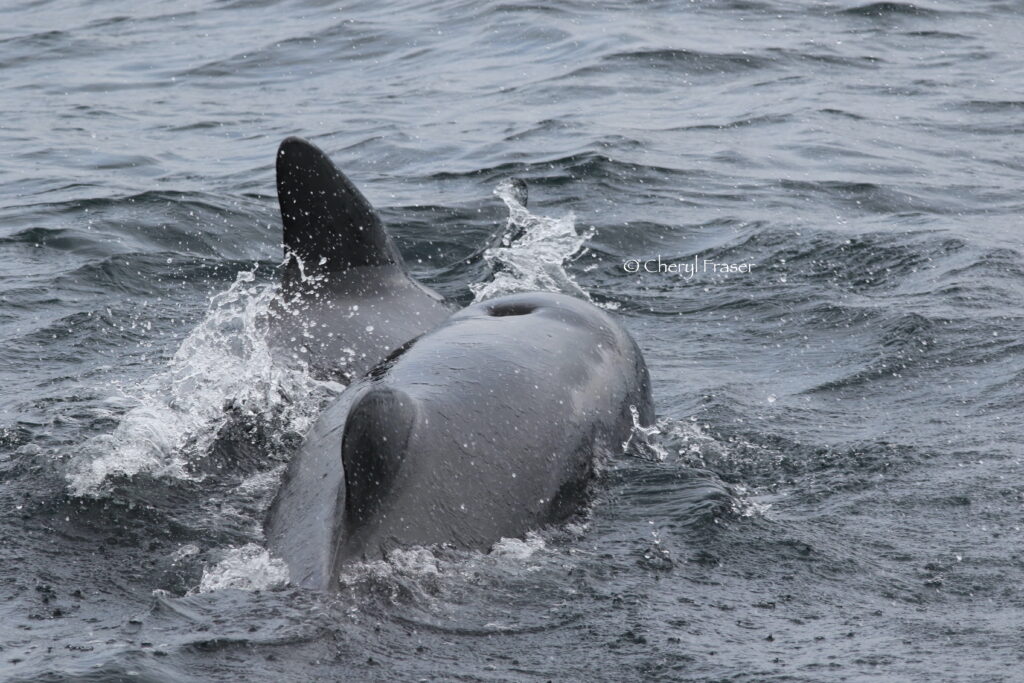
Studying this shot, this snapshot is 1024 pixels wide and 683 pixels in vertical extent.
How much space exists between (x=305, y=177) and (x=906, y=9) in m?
18.4

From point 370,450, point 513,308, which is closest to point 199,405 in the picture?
point 513,308

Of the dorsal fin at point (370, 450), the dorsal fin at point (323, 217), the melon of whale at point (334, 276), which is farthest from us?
the dorsal fin at point (323, 217)

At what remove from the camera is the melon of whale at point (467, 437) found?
5.85 meters

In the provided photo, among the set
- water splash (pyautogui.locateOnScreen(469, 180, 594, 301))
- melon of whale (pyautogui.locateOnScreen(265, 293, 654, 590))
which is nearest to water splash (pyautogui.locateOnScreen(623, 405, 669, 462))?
melon of whale (pyautogui.locateOnScreen(265, 293, 654, 590))

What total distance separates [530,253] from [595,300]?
1041mm

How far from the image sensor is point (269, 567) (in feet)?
19.9

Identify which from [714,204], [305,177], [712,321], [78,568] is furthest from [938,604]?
A: [714,204]

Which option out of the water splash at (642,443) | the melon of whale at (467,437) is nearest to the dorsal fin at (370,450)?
the melon of whale at (467,437)

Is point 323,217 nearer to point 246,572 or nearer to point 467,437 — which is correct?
point 467,437

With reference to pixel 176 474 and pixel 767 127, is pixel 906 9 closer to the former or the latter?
pixel 767 127

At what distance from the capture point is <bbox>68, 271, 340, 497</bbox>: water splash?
7.96 meters

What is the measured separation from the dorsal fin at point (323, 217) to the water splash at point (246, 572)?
10.6ft

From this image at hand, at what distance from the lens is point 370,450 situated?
5801 mm

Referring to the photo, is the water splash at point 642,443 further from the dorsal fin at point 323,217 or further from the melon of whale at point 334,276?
the dorsal fin at point 323,217
